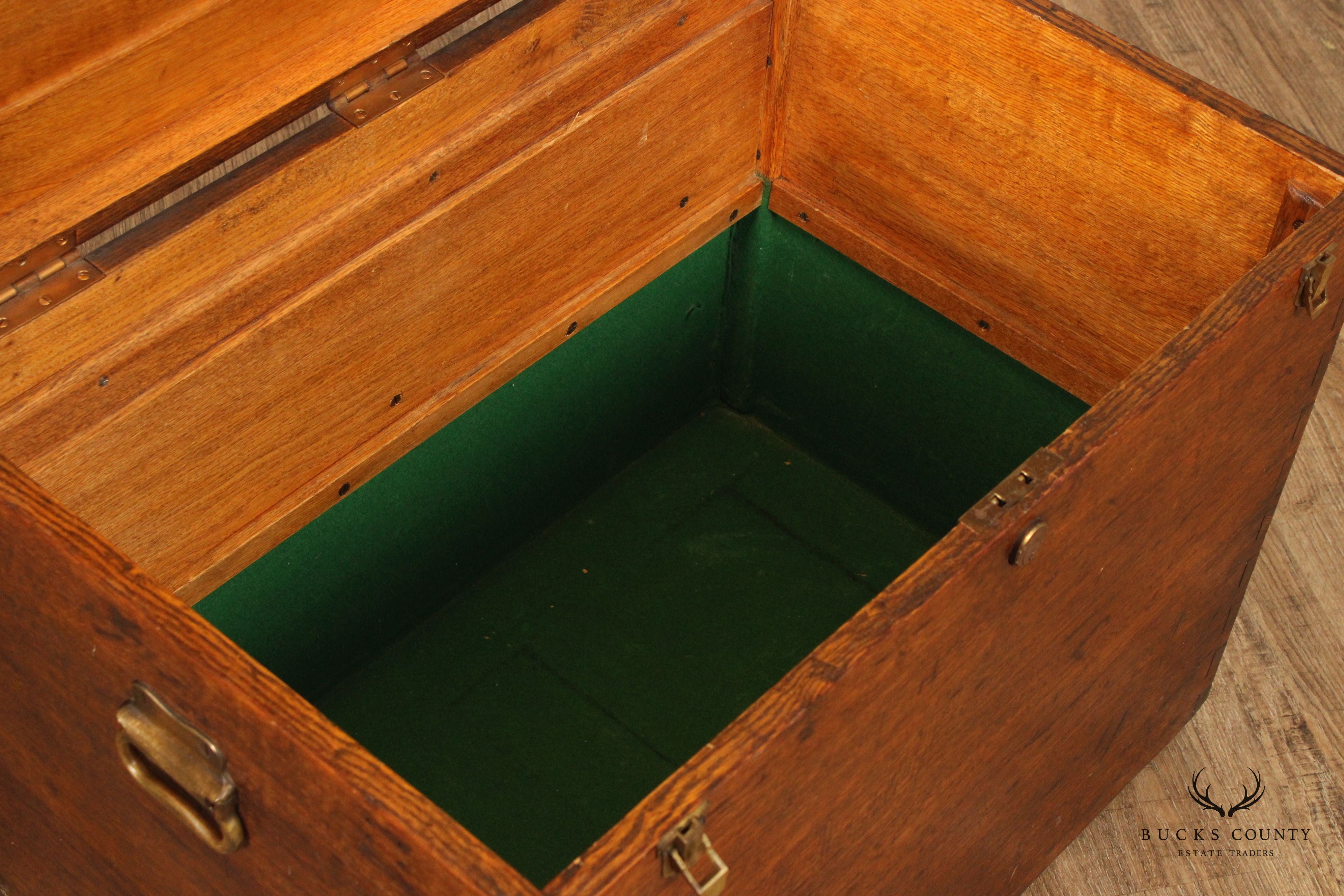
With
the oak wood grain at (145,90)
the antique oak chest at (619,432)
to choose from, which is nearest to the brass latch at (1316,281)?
the antique oak chest at (619,432)

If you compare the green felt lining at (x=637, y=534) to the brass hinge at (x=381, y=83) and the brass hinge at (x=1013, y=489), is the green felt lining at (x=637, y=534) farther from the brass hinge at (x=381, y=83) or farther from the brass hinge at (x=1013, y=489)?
the brass hinge at (x=1013, y=489)

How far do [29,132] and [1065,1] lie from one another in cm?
204

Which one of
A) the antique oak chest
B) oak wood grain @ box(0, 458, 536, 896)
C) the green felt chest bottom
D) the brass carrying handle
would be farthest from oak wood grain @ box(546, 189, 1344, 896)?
the green felt chest bottom

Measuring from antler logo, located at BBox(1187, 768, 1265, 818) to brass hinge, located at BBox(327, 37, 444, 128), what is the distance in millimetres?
1213

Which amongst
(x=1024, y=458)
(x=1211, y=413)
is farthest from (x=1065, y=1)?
(x=1211, y=413)

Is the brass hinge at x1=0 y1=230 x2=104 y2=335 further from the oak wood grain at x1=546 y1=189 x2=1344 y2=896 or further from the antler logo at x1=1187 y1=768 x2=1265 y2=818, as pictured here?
the antler logo at x1=1187 y1=768 x2=1265 y2=818

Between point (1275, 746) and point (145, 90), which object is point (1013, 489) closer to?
point (145, 90)

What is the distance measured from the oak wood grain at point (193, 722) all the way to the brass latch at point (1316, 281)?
89 cm

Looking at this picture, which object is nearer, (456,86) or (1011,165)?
(456,86)

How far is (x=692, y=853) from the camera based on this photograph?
1.19 meters

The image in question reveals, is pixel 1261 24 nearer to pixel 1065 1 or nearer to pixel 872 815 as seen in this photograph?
pixel 1065 1

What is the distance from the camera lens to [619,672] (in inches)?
82.8

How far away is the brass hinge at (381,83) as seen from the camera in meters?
1.73

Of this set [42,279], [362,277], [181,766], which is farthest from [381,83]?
[181,766]
